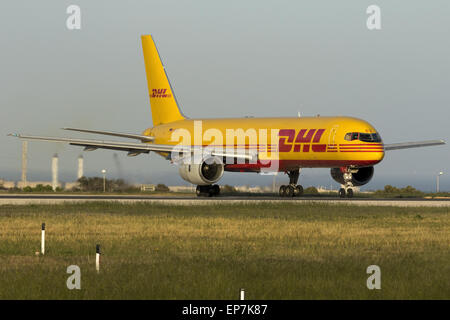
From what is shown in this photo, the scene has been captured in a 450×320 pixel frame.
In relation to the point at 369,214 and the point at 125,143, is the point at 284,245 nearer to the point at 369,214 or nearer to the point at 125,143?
the point at 369,214

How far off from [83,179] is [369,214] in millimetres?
52193

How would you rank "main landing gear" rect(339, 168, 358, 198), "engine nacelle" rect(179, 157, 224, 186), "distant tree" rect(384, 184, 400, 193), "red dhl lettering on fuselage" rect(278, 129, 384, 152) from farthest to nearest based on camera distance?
"distant tree" rect(384, 184, 400, 193) → "main landing gear" rect(339, 168, 358, 198) → "engine nacelle" rect(179, 157, 224, 186) → "red dhl lettering on fuselage" rect(278, 129, 384, 152)

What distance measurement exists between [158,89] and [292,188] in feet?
47.0

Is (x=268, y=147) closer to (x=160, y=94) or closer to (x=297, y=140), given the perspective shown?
(x=297, y=140)

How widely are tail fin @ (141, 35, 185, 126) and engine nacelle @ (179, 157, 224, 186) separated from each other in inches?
445

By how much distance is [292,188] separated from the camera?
4944 centimetres

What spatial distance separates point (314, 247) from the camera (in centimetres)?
2031

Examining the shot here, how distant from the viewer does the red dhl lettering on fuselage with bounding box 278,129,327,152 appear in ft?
149

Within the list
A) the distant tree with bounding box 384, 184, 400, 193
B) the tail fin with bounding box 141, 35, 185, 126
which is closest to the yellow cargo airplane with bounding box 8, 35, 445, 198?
the tail fin with bounding box 141, 35, 185, 126

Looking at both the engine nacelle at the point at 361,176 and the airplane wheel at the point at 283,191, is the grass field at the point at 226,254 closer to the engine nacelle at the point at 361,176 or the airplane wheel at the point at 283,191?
the engine nacelle at the point at 361,176

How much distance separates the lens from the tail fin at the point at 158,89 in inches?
2247

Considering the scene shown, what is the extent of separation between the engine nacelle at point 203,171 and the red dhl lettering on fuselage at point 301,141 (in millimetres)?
4155

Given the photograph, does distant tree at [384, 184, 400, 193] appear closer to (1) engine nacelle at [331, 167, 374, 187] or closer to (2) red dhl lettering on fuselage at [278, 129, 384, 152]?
(1) engine nacelle at [331, 167, 374, 187]
